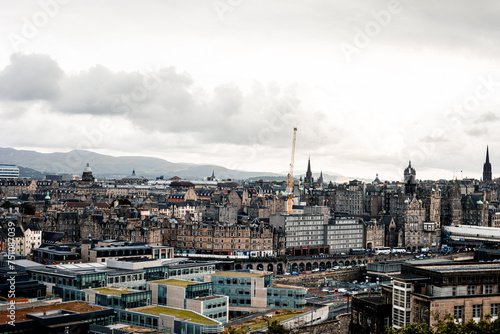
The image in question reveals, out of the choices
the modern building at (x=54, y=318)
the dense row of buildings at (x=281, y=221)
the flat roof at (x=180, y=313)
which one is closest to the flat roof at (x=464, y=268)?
the flat roof at (x=180, y=313)

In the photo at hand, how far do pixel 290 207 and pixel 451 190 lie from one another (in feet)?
171

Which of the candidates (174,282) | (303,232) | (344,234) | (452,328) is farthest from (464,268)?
(344,234)

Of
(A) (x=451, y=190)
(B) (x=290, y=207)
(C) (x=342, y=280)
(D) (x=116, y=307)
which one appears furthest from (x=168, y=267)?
(A) (x=451, y=190)

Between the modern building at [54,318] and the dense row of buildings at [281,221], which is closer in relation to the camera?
the modern building at [54,318]

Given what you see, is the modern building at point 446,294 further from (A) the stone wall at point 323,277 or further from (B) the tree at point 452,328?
(A) the stone wall at point 323,277

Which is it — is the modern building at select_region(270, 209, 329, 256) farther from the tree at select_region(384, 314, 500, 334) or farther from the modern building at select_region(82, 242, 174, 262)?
the tree at select_region(384, 314, 500, 334)

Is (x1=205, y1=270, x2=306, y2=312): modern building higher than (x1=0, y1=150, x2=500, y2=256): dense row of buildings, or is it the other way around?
(x1=0, y1=150, x2=500, y2=256): dense row of buildings

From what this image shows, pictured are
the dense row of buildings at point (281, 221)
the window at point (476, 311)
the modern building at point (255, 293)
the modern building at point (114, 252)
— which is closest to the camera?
the window at point (476, 311)

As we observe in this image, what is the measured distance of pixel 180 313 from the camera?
59.7 meters

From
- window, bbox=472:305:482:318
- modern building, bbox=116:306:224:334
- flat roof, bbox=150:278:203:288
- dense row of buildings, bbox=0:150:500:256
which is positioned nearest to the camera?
window, bbox=472:305:482:318

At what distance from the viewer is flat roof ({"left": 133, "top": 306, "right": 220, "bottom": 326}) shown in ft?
186

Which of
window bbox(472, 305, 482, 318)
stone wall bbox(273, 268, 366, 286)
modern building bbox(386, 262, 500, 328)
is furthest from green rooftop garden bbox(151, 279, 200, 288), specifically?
stone wall bbox(273, 268, 366, 286)

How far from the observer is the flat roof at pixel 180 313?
56.8 metres

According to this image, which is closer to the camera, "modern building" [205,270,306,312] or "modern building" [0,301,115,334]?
"modern building" [0,301,115,334]
